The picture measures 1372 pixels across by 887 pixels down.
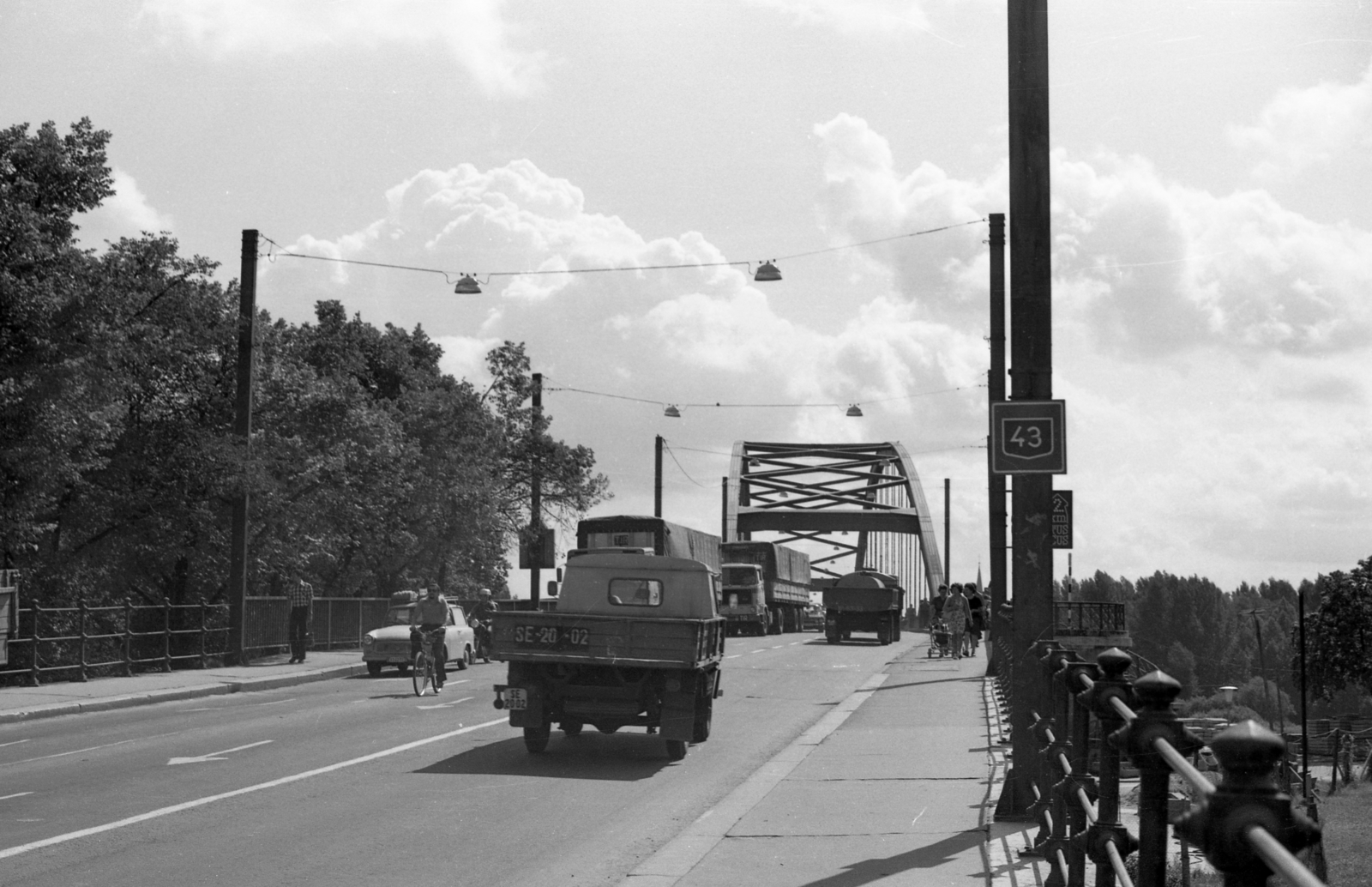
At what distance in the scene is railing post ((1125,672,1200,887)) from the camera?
13.9 ft

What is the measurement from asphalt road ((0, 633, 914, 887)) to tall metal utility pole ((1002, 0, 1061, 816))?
292cm

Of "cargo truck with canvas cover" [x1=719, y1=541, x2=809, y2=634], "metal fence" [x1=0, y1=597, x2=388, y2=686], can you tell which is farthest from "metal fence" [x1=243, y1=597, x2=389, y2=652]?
"cargo truck with canvas cover" [x1=719, y1=541, x2=809, y2=634]

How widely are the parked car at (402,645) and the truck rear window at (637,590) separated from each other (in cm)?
1210

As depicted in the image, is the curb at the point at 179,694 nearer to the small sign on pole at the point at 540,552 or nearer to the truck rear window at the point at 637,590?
the truck rear window at the point at 637,590

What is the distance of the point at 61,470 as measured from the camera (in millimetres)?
23781

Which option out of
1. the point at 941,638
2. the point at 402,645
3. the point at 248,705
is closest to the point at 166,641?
the point at 402,645

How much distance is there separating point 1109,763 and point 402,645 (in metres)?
25.9

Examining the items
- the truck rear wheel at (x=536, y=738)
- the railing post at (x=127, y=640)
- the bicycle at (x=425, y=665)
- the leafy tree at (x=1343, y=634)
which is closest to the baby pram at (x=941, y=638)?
the bicycle at (x=425, y=665)

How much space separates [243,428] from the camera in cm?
3116

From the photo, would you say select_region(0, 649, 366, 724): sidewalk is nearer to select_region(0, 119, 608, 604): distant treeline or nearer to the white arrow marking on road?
select_region(0, 119, 608, 604): distant treeline

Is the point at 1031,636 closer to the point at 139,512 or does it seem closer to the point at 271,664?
the point at 139,512

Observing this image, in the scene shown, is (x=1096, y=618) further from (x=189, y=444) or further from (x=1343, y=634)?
(x=1343, y=634)

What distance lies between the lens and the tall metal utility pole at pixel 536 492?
48.1m

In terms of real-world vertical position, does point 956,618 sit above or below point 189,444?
below
